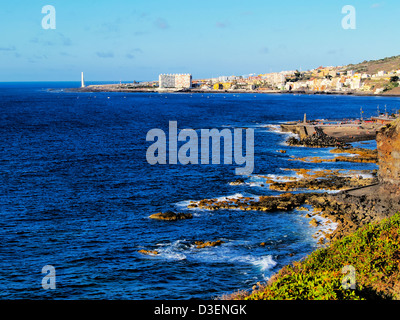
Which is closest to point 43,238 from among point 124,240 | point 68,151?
point 124,240

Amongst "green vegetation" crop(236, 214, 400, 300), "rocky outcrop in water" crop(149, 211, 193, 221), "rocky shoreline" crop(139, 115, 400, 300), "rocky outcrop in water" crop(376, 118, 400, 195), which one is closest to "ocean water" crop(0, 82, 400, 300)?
"rocky outcrop in water" crop(149, 211, 193, 221)

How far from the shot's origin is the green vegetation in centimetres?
1431

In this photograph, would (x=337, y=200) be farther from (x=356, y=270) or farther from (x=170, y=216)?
(x=356, y=270)

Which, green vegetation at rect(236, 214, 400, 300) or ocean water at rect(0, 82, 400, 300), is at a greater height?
green vegetation at rect(236, 214, 400, 300)

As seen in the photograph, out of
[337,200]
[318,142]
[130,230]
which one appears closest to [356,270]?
[130,230]

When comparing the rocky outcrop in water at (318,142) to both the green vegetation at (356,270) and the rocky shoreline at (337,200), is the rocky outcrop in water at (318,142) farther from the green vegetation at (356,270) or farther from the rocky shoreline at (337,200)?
the green vegetation at (356,270)

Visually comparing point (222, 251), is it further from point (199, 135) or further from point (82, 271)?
point (199, 135)

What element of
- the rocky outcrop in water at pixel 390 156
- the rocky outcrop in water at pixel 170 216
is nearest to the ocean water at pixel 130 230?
the rocky outcrop in water at pixel 170 216

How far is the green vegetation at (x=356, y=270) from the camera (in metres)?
14.3

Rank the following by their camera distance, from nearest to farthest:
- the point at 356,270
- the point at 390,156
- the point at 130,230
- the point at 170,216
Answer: the point at 356,270
the point at 130,230
the point at 390,156
the point at 170,216

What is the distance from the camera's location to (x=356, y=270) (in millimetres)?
19203

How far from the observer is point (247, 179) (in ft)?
162

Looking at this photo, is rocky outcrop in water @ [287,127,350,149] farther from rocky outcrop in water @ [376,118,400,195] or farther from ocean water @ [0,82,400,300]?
rocky outcrop in water @ [376,118,400,195]

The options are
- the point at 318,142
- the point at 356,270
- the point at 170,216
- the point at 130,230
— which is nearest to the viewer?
the point at 356,270
